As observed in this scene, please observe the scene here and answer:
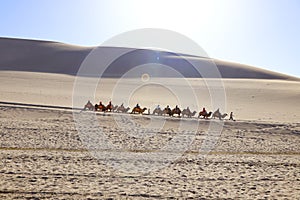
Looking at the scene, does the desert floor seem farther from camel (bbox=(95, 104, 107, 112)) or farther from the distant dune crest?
the distant dune crest

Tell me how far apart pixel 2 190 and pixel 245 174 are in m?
5.42

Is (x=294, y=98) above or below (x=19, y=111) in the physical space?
above

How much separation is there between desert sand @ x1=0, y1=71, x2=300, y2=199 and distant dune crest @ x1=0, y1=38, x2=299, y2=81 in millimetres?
38161

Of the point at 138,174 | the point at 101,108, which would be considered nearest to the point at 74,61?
the point at 101,108

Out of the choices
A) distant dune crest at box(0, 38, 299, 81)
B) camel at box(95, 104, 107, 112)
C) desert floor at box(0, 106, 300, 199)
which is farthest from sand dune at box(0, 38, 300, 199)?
distant dune crest at box(0, 38, 299, 81)

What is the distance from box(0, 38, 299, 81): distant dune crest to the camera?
2450 inches

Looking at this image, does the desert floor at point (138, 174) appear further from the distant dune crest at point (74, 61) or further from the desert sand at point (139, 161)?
the distant dune crest at point (74, 61)

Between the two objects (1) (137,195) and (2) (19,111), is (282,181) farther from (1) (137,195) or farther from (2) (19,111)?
(2) (19,111)

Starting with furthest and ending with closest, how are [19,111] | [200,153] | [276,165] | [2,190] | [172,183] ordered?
[19,111] < [200,153] < [276,165] < [172,183] < [2,190]

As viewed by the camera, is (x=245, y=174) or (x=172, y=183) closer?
(x=172, y=183)

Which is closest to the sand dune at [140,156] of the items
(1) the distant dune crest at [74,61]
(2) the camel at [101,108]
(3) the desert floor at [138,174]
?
(3) the desert floor at [138,174]

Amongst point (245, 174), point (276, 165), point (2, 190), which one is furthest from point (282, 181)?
point (2, 190)

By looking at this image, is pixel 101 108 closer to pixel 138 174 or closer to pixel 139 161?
pixel 139 161

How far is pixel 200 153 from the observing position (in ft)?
44.2
